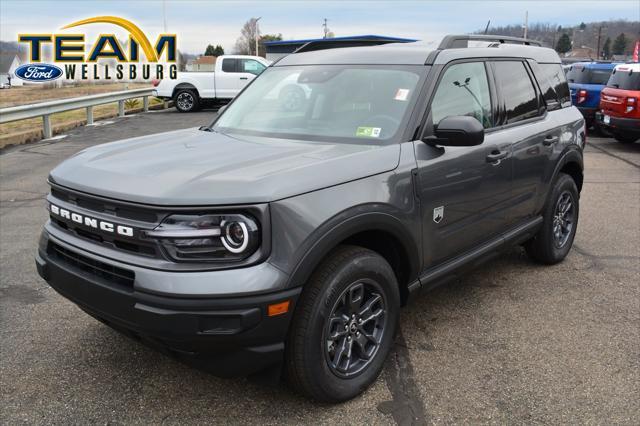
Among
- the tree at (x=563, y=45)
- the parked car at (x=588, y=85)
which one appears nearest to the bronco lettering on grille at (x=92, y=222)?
the parked car at (x=588, y=85)

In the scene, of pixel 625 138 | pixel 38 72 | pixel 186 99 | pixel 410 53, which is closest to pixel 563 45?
pixel 38 72

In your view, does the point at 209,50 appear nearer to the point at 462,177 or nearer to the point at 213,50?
the point at 213,50

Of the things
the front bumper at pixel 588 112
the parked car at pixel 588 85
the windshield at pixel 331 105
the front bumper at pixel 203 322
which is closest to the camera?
the front bumper at pixel 203 322

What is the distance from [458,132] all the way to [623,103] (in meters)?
10.4

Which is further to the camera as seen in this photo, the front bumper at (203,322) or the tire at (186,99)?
the tire at (186,99)

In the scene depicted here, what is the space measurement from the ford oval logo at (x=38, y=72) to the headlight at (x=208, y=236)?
25.3 m

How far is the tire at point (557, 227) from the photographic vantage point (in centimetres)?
484

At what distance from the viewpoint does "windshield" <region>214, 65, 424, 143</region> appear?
136 inches

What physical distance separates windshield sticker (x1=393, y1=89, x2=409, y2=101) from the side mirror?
32 cm

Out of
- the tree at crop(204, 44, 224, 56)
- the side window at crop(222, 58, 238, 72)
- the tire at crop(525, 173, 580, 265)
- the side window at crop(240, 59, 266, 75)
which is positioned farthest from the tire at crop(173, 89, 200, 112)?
the tree at crop(204, 44, 224, 56)

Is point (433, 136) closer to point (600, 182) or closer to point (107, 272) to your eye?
point (107, 272)

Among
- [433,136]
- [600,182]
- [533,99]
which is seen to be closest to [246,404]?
[433,136]

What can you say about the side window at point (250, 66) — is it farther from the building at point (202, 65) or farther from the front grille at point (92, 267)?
the front grille at point (92, 267)

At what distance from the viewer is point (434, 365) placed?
3.40 metres
